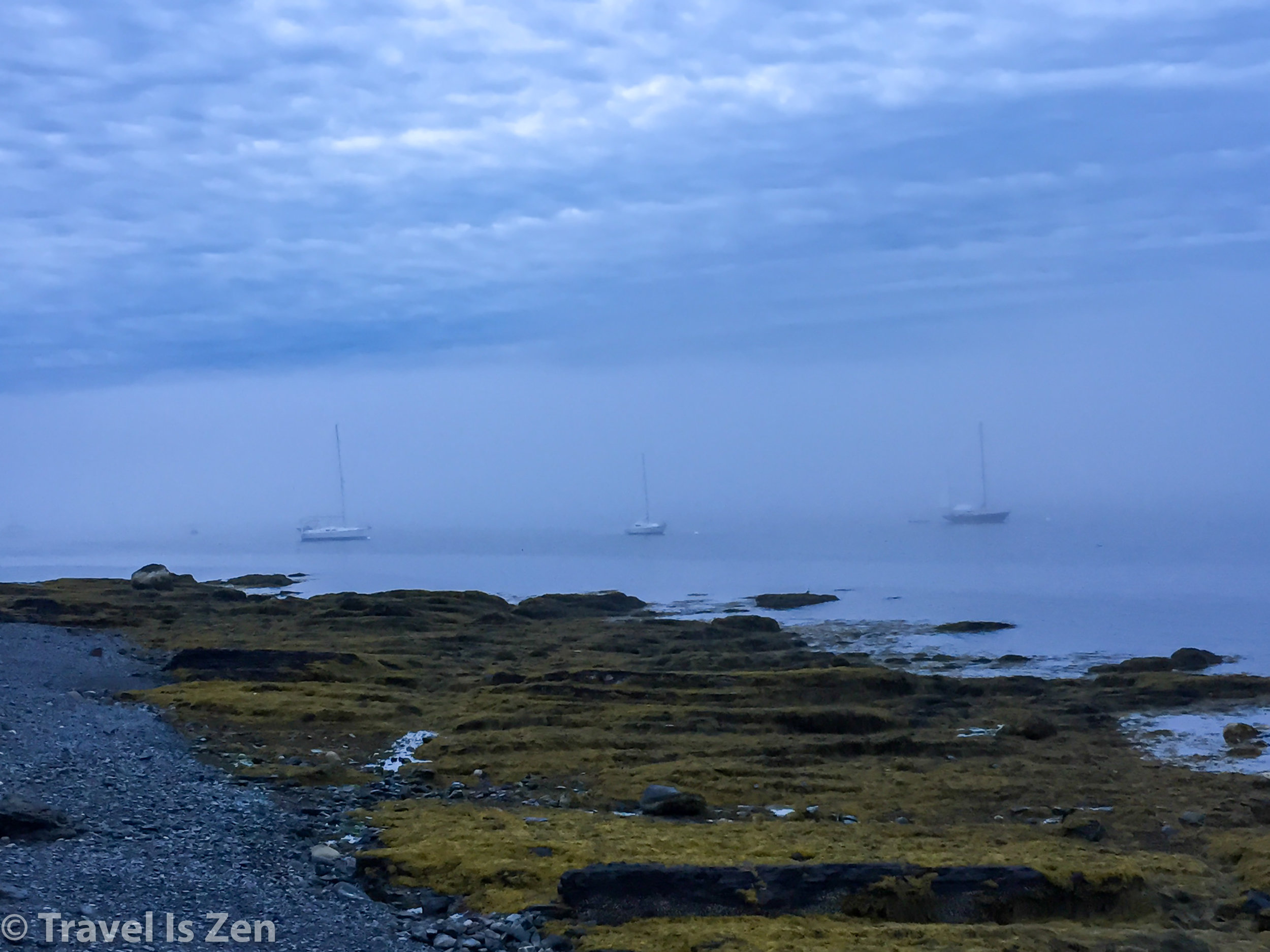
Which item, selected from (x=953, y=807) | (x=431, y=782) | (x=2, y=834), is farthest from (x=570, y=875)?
(x=953, y=807)

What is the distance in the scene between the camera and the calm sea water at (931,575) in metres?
48.1

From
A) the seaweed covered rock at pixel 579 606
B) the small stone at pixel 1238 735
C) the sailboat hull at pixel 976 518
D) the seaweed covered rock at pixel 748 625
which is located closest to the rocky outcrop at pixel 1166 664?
the small stone at pixel 1238 735

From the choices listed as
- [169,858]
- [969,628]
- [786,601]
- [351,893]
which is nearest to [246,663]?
[169,858]

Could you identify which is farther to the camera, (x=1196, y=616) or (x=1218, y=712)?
(x=1196, y=616)

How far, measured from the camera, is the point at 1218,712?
89.2ft

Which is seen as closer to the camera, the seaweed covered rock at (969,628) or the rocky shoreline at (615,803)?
the rocky shoreline at (615,803)

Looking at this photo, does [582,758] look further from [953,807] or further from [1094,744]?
[1094,744]

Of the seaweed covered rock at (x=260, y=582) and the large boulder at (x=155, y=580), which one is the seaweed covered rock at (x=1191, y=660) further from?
the seaweed covered rock at (x=260, y=582)

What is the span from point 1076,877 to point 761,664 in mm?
23576

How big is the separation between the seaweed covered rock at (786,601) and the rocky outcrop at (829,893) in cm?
5057

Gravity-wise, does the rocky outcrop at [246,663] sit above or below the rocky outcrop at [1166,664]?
above

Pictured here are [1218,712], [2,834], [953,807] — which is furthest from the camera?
[1218,712]

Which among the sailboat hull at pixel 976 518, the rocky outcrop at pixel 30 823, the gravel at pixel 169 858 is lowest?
the sailboat hull at pixel 976 518

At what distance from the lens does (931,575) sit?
90562mm
